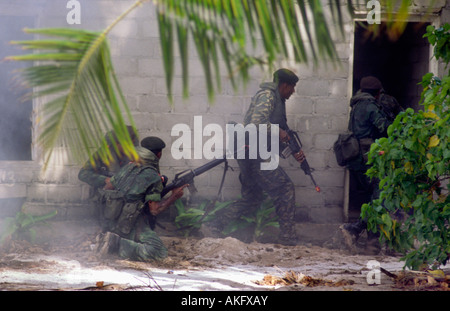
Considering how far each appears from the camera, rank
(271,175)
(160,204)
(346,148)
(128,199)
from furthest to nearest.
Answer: (346,148) → (271,175) → (160,204) → (128,199)

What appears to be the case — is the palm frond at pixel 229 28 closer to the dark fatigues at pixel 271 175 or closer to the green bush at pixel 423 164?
the green bush at pixel 423 164

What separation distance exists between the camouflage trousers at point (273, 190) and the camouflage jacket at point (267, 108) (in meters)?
0.46

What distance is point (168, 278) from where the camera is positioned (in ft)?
15.7

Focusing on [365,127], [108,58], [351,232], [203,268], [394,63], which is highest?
[394,63]

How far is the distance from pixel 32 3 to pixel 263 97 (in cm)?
265

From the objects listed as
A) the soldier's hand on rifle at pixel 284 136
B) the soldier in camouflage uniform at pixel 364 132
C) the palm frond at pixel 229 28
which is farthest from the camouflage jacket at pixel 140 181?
the palm frond at pixel 229 28

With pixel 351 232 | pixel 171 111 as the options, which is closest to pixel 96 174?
pixel 171 111

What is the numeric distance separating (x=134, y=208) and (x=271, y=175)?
64.8 inches

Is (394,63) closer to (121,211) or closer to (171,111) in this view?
(171,111)

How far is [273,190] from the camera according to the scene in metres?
6.37

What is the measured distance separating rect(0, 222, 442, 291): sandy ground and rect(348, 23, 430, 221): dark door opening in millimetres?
1511

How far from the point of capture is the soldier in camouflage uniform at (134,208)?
17.4 feet

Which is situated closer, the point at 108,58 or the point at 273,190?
the point at 108,58

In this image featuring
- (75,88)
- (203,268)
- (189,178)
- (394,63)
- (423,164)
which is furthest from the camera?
(394,63)
